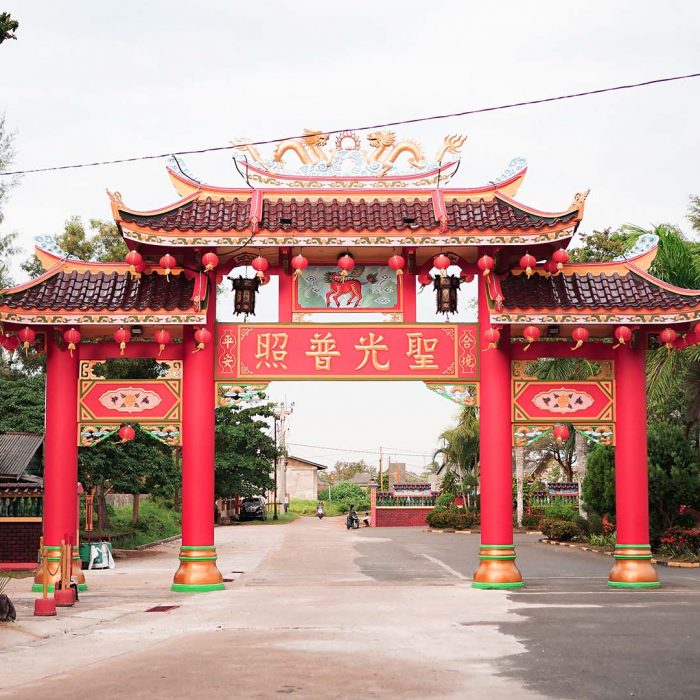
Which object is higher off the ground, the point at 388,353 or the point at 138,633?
the point at 388,353

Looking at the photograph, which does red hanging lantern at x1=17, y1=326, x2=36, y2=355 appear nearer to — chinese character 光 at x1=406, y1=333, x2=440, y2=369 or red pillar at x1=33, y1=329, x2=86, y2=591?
red pillar at x1=33, y1=329, x2=86, y2=591

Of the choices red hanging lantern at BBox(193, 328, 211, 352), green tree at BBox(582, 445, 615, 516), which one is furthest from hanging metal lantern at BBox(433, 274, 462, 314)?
green tree at BBox(582, 445, 615, 516)

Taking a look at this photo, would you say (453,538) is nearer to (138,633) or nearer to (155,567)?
(155,567)

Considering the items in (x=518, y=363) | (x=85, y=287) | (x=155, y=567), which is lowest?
(x=155, y=567)

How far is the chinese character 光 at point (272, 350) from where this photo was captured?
14.8 m

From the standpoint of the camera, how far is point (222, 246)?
14273 mm

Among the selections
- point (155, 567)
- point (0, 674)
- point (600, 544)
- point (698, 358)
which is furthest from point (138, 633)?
point (600, 544)

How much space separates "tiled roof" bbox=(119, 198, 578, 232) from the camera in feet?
46.5

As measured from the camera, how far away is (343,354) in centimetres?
1480

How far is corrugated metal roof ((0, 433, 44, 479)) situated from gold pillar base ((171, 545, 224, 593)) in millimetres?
8177

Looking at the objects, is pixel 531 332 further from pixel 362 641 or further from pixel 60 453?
pixel 60 453

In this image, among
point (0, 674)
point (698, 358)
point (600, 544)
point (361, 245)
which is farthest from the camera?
point (600, 544)

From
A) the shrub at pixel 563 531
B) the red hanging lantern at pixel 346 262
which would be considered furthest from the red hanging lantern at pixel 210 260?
the shrub at pixel 563 531

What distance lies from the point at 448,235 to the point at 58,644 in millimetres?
7562
